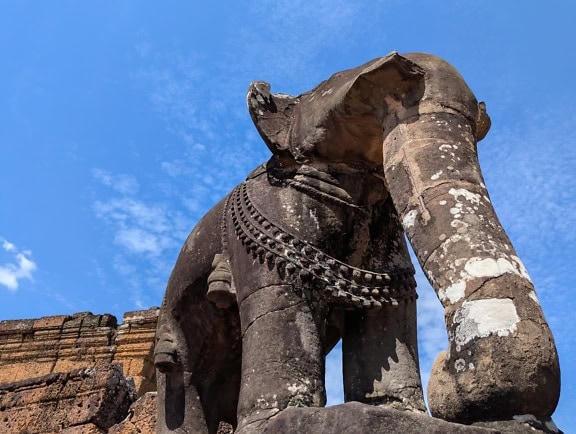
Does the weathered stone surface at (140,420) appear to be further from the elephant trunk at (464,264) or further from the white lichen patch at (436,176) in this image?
the white lichen patch at (436,176)

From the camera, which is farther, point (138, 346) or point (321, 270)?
point (138, 346)

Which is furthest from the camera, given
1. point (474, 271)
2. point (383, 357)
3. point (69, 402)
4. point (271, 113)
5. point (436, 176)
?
point (69, 402)

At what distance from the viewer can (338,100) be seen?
12.5 feet

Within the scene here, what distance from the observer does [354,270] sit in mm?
3689

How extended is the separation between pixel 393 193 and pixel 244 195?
1008mm

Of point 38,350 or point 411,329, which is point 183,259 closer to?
point 411,329

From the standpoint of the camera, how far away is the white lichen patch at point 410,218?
3232 mm

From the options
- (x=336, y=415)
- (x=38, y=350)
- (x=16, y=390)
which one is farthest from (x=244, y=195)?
(x=38, y=350)

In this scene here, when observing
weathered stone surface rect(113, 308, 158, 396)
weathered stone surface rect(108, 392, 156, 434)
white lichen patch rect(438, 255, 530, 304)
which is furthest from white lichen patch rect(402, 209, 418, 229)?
weathered stone surface rect(113, 308, 158, 396)

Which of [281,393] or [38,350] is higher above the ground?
[38,350]

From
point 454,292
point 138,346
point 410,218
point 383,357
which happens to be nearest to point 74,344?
point 138,346

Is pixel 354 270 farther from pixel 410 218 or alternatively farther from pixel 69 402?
pixel 69 402

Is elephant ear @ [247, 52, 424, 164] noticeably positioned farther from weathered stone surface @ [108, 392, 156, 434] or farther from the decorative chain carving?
weathered stone surface @ [108, 392, 156, 434]

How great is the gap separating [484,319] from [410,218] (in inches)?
27.8
